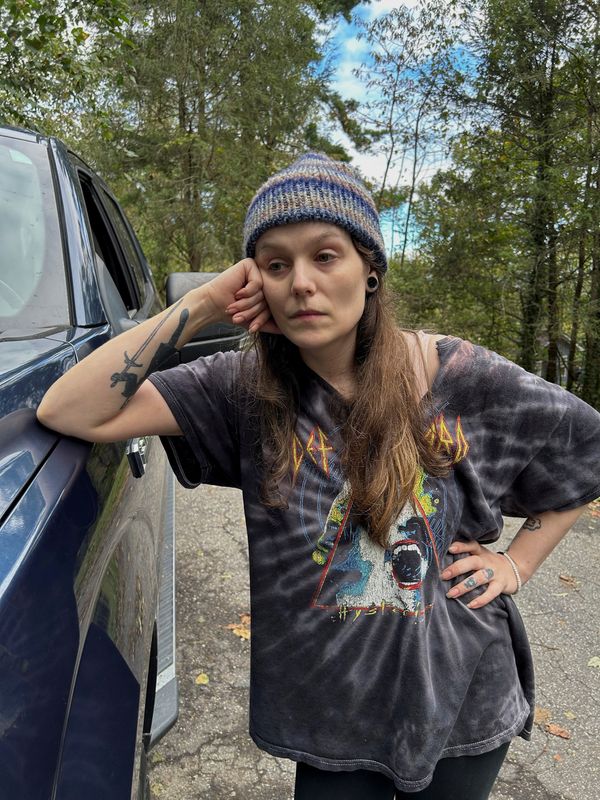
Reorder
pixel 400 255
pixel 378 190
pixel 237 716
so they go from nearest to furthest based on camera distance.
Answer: pixel 237 716
pixel 400 255
pixel 378 190

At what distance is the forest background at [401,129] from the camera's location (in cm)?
665

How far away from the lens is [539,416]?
4.40 feet

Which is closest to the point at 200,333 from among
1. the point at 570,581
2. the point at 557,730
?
the point at 557,730

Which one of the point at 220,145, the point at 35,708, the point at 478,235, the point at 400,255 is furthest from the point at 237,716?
the point at 220,145

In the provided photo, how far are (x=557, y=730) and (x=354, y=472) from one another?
80.5 inches

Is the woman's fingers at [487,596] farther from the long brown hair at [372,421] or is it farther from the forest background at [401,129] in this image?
the forest background at [401,129]

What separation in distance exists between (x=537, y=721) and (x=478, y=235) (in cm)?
784

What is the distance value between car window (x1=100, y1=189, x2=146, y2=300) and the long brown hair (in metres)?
1.85

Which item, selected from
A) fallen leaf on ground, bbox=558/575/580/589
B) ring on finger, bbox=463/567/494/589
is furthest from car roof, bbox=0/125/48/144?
fallen leaf on ground, bbox=558/575/580/589

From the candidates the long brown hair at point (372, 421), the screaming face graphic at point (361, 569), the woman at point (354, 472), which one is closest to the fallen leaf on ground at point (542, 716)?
the woman at point (354, 472)

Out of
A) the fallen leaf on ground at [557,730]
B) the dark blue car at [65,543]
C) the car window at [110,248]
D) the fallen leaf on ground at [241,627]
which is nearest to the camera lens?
the dark blue car at [65,543]

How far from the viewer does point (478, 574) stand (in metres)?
1.40

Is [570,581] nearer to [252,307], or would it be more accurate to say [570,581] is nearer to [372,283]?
[372,283]

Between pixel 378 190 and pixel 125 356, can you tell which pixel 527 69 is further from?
pixel 125 356
